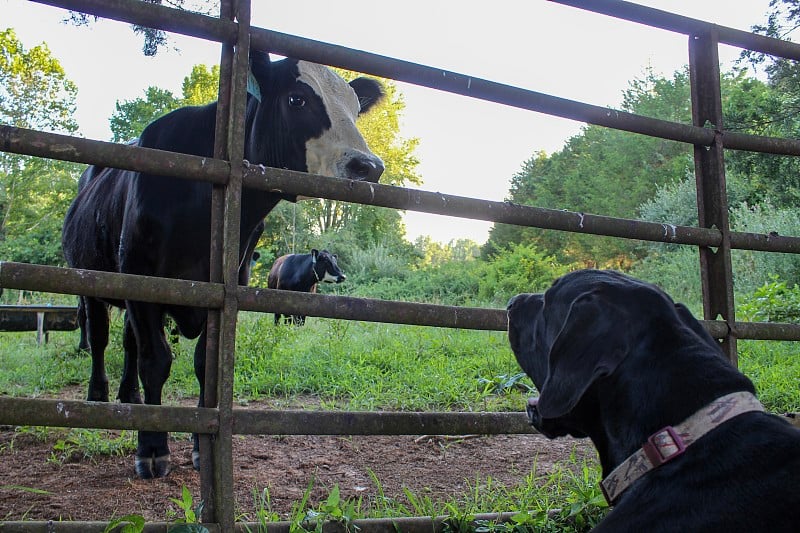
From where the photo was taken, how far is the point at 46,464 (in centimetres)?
347

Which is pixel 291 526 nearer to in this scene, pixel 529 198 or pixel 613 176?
pixel 613 176

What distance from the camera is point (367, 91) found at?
456 centimetres

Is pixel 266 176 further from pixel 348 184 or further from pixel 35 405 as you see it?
pixel 35 405

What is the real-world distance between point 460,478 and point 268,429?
1532 millimetres

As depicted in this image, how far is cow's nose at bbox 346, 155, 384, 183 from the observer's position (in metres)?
3.42

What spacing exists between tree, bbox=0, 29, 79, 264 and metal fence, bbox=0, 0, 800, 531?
2466 centimetres

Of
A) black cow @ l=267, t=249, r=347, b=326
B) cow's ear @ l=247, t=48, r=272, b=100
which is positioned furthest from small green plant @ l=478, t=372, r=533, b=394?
black cow @ l=267, t=249, r=347, b=326

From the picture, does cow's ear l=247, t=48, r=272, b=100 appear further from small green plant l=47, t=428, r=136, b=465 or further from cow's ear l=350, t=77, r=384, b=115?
small green plant l=47, t=428, r=136, b=465

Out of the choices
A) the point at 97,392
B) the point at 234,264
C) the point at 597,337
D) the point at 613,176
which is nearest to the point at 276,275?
the point at 97,392

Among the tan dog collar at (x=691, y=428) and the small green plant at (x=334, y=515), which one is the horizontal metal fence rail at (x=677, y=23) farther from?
the small green plant at (x=334, y=515)

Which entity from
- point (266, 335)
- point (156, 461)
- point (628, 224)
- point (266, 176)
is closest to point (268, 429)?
point (266, 176)

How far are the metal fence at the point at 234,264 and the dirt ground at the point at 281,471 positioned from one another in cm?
49

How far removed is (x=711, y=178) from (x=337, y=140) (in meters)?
1.88

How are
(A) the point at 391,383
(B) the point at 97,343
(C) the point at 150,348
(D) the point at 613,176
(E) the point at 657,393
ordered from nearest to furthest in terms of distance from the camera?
(E) the point at 657,393 < (C) the point at 150,348 < (B) the point at 97,343 < (A) the point at 391,383 < (D) the point at 613,176
